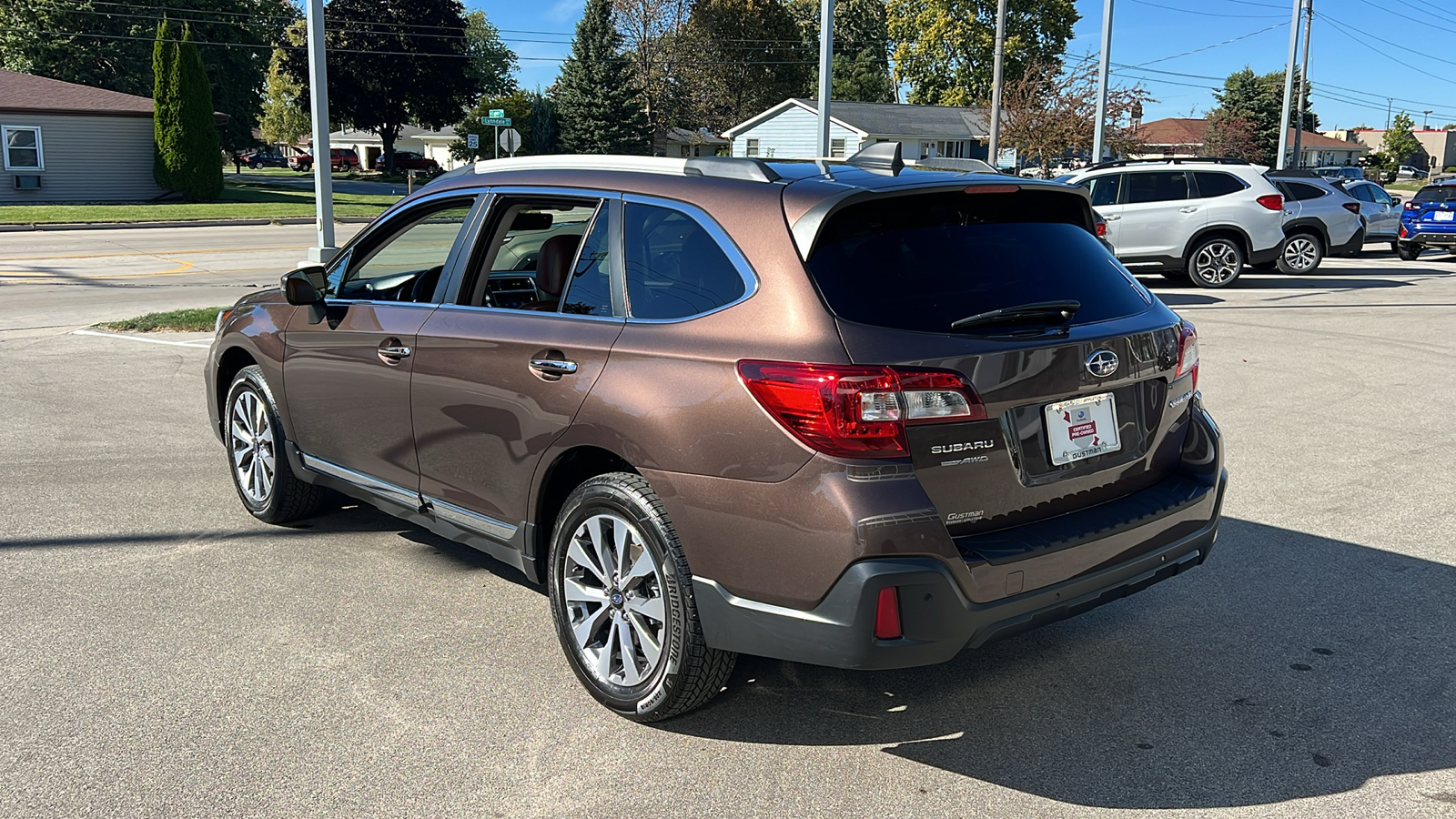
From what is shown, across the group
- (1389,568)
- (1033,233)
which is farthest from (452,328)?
(1389,568)

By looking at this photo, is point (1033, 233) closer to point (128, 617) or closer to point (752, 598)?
point (752, 598)

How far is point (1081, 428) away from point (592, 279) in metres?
1.66

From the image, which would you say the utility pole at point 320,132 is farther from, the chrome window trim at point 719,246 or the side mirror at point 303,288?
the chrome window trim at point 719,246

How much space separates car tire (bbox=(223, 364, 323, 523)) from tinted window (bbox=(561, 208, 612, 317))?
219 cm

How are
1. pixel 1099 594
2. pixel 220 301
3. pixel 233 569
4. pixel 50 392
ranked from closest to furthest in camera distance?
1. pixel 1099 594
2. pixel 233 569
3. pixel 50 392
4. pixel 220 301

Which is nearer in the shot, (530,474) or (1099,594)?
(1099,594)

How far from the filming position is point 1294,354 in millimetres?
11117

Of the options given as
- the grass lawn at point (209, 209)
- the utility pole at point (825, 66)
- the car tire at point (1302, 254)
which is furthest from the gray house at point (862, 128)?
the utility pole at point (825, 66)

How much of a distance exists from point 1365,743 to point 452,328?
11.0 ft

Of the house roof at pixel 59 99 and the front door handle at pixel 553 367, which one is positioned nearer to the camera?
the front door handle at pixel 553 367

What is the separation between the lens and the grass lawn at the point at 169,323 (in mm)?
12523

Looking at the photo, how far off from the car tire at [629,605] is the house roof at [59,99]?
40.0 m

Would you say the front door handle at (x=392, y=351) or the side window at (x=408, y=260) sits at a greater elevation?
the side window at (x=408, y=260)

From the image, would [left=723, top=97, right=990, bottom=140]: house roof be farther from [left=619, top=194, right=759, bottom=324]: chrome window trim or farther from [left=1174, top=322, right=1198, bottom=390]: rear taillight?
[left=619, top=194, right=759, bottom=324]: chrome window trim
